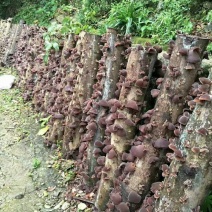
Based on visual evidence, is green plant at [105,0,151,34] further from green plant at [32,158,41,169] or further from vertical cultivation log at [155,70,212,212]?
vertical cultivation log at [155,70,212,212]

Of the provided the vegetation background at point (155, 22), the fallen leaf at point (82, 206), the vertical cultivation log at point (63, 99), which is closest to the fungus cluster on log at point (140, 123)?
the vertical cultivation log at point (63, 99)

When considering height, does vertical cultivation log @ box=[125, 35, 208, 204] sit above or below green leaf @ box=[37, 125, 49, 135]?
above

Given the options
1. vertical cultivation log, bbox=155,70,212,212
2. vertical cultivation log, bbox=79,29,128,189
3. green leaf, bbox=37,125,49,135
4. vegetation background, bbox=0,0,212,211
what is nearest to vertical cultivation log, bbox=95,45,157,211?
vertical cultivation log, bbox=79,29,128,189

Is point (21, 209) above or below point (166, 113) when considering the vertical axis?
below

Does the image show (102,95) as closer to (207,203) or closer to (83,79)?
(83,79)

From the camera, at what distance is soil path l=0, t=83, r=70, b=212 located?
13.3ft

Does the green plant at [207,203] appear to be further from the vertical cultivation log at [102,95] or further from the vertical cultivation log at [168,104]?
the vertical cultivation log at [102,95]

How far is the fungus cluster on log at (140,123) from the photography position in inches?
94.0

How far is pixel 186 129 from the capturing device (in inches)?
96.7

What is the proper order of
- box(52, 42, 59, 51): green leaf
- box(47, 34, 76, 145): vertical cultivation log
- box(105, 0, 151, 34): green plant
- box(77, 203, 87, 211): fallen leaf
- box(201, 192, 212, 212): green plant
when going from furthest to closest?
box(105, 0, 151, 34): green plant → box(52, 42, 59, 51): green leaf → box(47, 34, 76, 145): vertical cultivation log → box(77, 203, 87, 211): fallen leaf → box(201, 192, 212, 212): green plant

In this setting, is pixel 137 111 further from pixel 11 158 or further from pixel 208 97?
pixel 11 158

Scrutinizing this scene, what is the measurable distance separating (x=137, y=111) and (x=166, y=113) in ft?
1.41

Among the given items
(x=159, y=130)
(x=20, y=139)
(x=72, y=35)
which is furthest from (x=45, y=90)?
(x=159, y=130)

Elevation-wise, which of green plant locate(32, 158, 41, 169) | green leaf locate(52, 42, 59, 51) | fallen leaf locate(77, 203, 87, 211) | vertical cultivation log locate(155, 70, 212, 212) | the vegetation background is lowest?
fallen leaf locate(77, 203, 87, 211)
